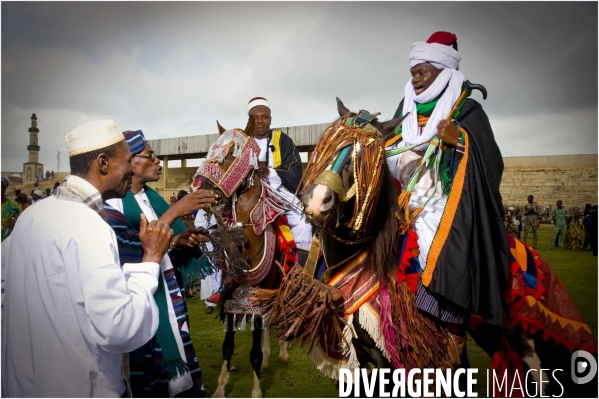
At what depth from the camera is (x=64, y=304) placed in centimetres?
205

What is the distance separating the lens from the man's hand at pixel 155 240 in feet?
7.72

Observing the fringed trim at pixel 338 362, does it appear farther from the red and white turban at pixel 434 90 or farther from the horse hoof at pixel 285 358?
the horse hoof at pixel 285 358

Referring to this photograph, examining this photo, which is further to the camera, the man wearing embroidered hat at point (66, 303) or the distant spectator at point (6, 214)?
the distant spectator at point (6, 214)

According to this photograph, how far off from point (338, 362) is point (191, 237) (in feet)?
4.79

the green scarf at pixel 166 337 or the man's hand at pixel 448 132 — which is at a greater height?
the man's hand at pixel 448 132

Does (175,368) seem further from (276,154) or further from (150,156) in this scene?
(276,154)

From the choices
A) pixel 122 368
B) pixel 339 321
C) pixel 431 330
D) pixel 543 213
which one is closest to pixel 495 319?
pixel 431 330

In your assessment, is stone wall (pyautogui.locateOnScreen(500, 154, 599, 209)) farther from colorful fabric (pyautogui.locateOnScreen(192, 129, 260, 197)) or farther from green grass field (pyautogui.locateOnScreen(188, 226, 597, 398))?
colorful fabric (pyautogui.locateOnScreen(192, 129, 260, 197))

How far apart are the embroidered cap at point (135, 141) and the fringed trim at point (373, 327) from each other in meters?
2.07

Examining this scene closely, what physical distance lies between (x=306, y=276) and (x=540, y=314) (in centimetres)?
180

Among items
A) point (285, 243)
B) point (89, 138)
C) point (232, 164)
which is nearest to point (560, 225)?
point (285, 243)

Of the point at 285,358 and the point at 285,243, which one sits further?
the point at 285,358

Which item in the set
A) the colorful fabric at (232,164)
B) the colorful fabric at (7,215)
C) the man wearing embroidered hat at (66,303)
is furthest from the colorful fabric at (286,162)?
the colorful fabric at (7,215)

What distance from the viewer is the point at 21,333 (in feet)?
6.85
